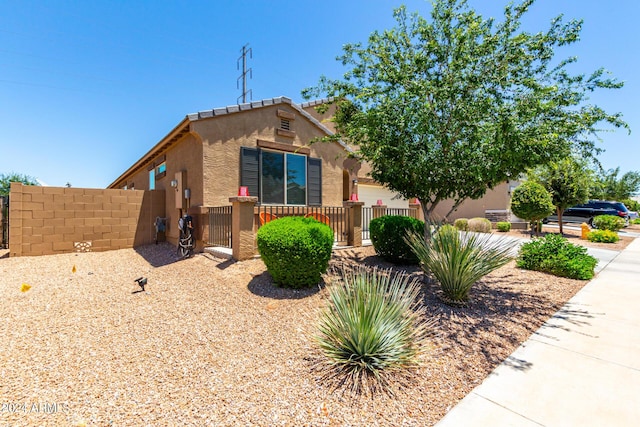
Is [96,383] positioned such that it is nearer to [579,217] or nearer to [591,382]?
[591,382]

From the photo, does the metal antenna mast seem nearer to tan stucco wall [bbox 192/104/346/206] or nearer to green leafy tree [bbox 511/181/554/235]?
tan stucco wall [bbox 192/104/346/206]

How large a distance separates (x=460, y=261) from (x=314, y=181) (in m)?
5.98

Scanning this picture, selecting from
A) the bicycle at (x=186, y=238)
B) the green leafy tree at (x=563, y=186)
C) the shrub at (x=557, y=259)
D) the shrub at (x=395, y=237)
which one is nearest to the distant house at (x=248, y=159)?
the bicycle at (x=186, y=238)

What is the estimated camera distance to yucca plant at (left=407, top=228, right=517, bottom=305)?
4680 millimetres

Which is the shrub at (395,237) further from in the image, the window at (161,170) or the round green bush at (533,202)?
the round green bush at (533,202)

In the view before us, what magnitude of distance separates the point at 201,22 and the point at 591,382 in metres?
14.9

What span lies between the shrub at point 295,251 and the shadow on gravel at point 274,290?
0.34 ft

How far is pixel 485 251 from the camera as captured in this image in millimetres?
4918

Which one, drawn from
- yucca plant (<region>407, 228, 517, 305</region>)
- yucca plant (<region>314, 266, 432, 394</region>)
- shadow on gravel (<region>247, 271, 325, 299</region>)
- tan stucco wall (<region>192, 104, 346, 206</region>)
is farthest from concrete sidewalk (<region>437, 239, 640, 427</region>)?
tan stucco wall (<region>192, 104, 346, 206</region>)

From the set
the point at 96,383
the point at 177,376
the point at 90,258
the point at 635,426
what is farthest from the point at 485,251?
the point at 90,258

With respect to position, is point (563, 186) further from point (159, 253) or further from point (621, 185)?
point (621, 185)

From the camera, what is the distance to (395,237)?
6707 mm

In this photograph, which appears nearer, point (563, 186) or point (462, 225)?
point (462, 225)

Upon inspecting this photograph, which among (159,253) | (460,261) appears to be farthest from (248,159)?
(460,261)
